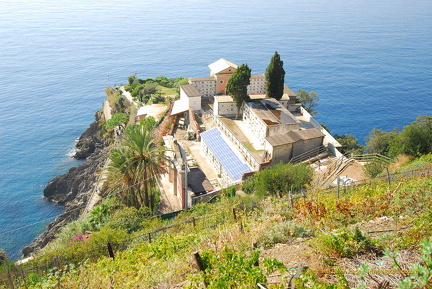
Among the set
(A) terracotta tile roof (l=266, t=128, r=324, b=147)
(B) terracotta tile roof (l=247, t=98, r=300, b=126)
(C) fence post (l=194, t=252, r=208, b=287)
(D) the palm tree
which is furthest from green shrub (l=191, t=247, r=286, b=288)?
(B) terracotta tile roof (l=247, t=98, r=300, b=126)

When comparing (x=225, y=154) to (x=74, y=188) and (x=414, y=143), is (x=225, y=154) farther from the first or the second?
(x=74, y=188)

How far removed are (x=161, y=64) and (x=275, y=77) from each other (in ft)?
211

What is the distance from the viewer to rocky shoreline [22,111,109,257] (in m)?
39.6

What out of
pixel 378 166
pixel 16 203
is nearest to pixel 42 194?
pixel 16 203

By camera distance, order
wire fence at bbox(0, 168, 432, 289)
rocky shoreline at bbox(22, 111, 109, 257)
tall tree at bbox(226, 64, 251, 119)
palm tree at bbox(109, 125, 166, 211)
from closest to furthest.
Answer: wire fence at bbox(0, 168, 432, 289)
palm tree at bbox(109, 125, 166, 211)
tall tree at bbox(226, 64, 251, 119)
rocky shoreline at bbox(22, 111, 109, 257)

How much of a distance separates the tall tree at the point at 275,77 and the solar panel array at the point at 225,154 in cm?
887

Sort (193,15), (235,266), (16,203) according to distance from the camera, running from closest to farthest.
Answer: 1. (235,266)
2. (16,203)
3. (193,15)

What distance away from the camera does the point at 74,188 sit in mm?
49656

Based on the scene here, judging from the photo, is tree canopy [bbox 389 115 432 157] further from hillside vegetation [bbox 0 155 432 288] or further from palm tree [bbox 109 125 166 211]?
→ palm tree [bbox 109 125 166 211]

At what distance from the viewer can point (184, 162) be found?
89.8 ft

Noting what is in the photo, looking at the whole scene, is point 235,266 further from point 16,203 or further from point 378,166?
point 16,203

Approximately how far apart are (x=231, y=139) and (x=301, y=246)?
79.6 ft

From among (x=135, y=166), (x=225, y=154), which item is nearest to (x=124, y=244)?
(x=135, y=166)

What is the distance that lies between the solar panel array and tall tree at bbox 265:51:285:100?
8.87 metres
